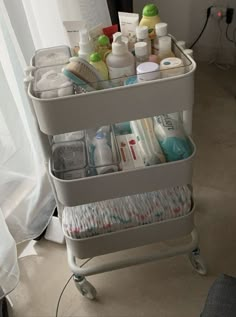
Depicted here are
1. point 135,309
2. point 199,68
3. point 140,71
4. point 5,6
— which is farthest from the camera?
point 199,68

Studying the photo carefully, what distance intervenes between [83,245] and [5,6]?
73cm

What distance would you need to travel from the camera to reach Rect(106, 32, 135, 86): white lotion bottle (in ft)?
2.67

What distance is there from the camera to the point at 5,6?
102cm

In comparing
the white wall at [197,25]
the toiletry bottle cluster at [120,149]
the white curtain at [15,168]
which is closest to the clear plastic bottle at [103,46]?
the toiletry bottle cluster at [120,149]

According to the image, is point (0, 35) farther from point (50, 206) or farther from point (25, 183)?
point (50, 206)

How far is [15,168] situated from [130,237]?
51cm

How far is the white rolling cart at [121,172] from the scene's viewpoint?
2.51 ft

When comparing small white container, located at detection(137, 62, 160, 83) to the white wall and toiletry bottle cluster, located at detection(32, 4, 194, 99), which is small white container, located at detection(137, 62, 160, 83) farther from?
the white wall

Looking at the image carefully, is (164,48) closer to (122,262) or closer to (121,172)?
(121,172)

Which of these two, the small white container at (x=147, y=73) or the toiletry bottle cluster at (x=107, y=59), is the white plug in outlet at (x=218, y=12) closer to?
the toiletry bottle cluster at (x=107, y=59)

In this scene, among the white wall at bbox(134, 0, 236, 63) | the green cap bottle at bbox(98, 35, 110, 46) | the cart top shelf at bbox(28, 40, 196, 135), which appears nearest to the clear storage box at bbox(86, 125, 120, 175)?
the cart top shelf at bbox(28, 40, 196, 135)

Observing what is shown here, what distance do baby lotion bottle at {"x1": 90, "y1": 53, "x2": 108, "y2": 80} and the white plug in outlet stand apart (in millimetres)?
1638

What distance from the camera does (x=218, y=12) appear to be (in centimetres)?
218

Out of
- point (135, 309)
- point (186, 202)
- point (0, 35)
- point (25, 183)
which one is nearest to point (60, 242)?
point (25, 183)
